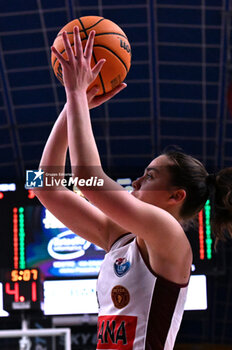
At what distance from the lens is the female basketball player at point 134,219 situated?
280cm

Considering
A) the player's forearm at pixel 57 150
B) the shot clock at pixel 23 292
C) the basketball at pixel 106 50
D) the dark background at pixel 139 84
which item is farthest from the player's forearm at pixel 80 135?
the dark background at pixel 139 84

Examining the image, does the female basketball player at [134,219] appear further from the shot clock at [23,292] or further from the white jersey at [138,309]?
the shot clock at [23,292]

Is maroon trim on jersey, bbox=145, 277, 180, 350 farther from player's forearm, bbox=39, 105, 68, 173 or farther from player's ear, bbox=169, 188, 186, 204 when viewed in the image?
player's forearm, bbox=39, 105, 68, 173

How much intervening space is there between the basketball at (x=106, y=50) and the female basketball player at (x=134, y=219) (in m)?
0.27

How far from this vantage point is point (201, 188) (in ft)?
10.6

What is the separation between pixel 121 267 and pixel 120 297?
132mm

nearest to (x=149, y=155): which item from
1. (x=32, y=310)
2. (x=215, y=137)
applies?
(x=215, y=137)

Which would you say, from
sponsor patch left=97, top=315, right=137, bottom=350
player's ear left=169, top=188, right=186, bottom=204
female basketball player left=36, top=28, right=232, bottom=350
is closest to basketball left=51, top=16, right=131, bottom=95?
female basketball player left=36, top=28, right=232, bottom=350

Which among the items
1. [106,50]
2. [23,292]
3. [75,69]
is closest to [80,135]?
[75,69]

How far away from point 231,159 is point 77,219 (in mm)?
13964

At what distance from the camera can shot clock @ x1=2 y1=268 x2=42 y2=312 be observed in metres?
9.82

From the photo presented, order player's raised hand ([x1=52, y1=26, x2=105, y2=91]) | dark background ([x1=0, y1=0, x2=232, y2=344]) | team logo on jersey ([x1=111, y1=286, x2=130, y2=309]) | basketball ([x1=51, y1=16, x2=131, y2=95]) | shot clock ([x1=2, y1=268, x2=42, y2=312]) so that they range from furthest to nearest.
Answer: dark background ([x1=0, y1=0, x2=232, y2=344]), shot clock ([x1=2, y1=268, x2=42, y2=312]), basketball ([x1=51, y1=16, x2=131, y2=95]), team logo on jersey ([x1=111, y1=286, x2=130, y2=309]), player's raised hand ([x1=52, y1=26, x2=105, y2=91])

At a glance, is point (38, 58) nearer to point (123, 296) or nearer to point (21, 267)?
point (21, 267)

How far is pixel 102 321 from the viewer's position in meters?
3.04
